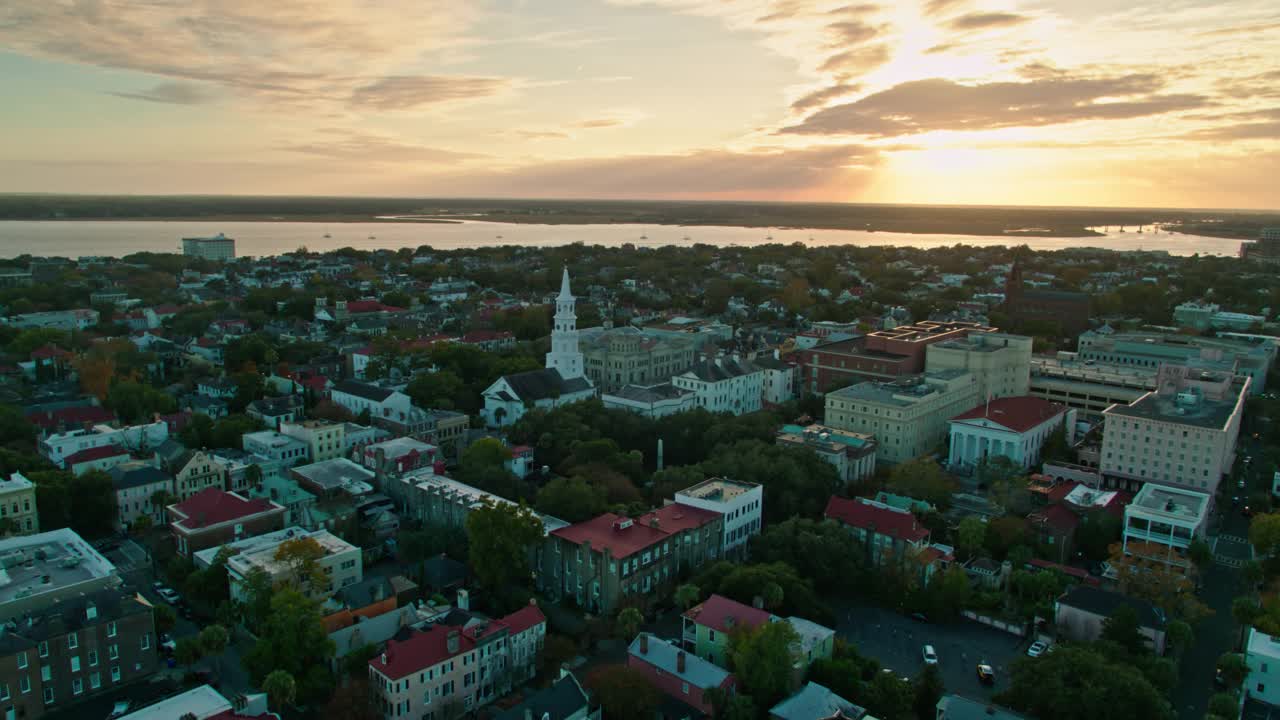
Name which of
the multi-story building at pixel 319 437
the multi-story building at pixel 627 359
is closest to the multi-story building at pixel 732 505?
the multi-story building at pixel 319 437

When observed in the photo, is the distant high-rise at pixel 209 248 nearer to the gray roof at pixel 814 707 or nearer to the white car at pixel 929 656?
the white car at pixel 929 656

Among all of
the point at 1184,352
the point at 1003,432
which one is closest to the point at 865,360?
the point at 1003,432

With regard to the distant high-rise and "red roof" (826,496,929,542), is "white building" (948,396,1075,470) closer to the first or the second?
"red roof" (826,496,929,542)

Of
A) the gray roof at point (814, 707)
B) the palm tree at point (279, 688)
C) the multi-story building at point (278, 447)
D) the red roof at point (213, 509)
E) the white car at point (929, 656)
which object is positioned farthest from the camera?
the multi-story building at point (278, 447)

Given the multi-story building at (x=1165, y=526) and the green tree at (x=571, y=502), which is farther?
the green tree at (x=571, y=502)

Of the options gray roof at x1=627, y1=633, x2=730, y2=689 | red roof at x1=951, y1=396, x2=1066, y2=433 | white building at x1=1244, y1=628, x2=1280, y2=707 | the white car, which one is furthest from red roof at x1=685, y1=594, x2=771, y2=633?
red roof at x1=951, y1=396, x2=1066, y2=433

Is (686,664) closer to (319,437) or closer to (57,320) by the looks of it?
(319,437)
